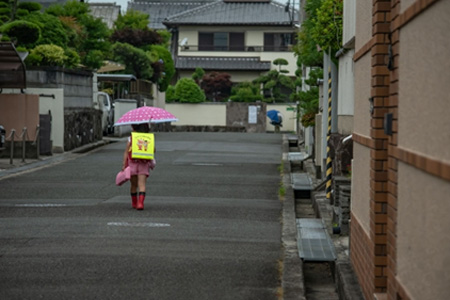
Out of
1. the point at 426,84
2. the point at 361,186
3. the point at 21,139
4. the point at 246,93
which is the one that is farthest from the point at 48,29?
the point at 246,93

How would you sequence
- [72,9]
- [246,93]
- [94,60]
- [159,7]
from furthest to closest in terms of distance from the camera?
[159,7] < [246,93] < [72,9] < [94,60]

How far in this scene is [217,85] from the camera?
224ft

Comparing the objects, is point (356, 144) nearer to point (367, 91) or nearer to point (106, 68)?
point (367, 91)

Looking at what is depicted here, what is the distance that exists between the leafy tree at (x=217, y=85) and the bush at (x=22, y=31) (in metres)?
38.2

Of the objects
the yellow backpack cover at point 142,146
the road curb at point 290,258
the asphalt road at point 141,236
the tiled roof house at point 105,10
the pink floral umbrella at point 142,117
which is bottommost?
the road curb at point 290,258

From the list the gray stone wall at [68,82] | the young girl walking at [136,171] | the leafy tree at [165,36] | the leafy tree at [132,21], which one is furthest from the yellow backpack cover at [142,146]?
the leafy tree at [165,36]

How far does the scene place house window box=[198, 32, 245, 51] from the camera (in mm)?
70438

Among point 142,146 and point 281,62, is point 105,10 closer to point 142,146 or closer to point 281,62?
point 281,62

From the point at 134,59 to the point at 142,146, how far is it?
41465mm

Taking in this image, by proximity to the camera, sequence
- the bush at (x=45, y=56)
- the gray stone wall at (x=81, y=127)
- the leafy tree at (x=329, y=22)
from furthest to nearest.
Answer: the gray stone wall at (x=81, y=127) → the bush at (x=45, y=56) → the leafy tree at (x=329, y=22)

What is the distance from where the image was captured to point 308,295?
31.7ft

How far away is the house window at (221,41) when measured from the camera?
70.4m

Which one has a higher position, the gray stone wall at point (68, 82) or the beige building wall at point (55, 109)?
the gray stone wall at point (68, 82)

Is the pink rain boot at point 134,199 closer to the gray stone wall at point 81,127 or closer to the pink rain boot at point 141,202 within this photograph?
the pink rain boot at point 141,202
